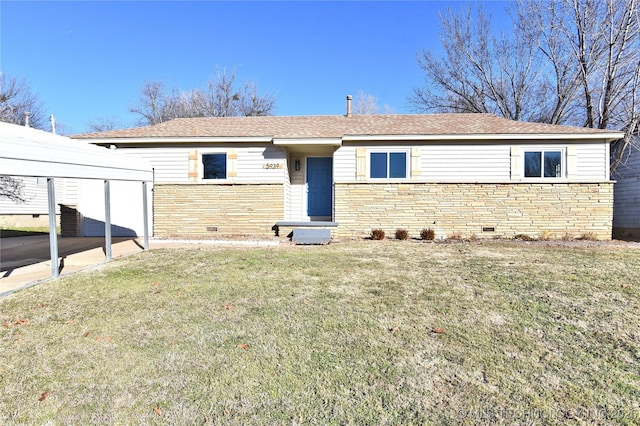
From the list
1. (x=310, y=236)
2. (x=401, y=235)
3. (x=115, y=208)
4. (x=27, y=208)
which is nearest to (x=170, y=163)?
(x=115, y=208)

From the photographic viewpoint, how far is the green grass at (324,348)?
233 centimetres

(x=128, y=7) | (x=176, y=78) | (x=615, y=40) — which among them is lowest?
(x=615, y=40)

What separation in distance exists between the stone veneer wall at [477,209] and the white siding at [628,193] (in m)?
3.38

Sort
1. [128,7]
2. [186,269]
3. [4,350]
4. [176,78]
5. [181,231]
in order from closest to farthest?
[4,350] < [186,269] < [181,231] < [128,7] < [176,78]

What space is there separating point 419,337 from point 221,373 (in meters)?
1.96

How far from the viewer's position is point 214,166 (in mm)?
11641

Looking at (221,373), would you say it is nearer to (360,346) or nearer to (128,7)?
(360,346)

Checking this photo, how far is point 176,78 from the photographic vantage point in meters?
28.3

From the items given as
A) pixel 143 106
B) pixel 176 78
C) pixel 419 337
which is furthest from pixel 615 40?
pixel 143 106

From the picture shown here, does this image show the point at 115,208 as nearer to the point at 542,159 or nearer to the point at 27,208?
the point at 27,208

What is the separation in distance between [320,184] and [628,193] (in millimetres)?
12430

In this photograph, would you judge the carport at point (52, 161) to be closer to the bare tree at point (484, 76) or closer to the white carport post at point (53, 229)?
the white carport post at point (53, 229)

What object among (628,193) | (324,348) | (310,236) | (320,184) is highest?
(320,184)

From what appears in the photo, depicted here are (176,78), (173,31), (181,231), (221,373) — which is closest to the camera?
(221,373)
